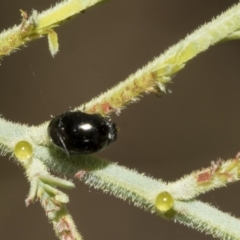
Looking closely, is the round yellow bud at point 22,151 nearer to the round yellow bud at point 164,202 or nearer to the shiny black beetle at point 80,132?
the shiny black beetle at point 80,132

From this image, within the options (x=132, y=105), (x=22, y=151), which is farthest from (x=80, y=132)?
(x=132, y=105)

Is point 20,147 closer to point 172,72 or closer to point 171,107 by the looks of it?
point 172,72

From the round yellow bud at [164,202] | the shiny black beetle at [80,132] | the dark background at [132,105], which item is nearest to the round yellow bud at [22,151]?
the shiny black beetle at [80,132]

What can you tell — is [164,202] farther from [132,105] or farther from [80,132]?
[132,105]

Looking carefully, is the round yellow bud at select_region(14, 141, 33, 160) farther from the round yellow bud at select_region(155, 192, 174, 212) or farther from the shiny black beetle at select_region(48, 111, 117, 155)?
the round yellow bud at select_region(155, 192, 174, 212)

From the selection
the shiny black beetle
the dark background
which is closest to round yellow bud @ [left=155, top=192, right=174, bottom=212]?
the shiny black beetle

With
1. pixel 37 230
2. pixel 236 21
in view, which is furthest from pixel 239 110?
pixel 236 21
